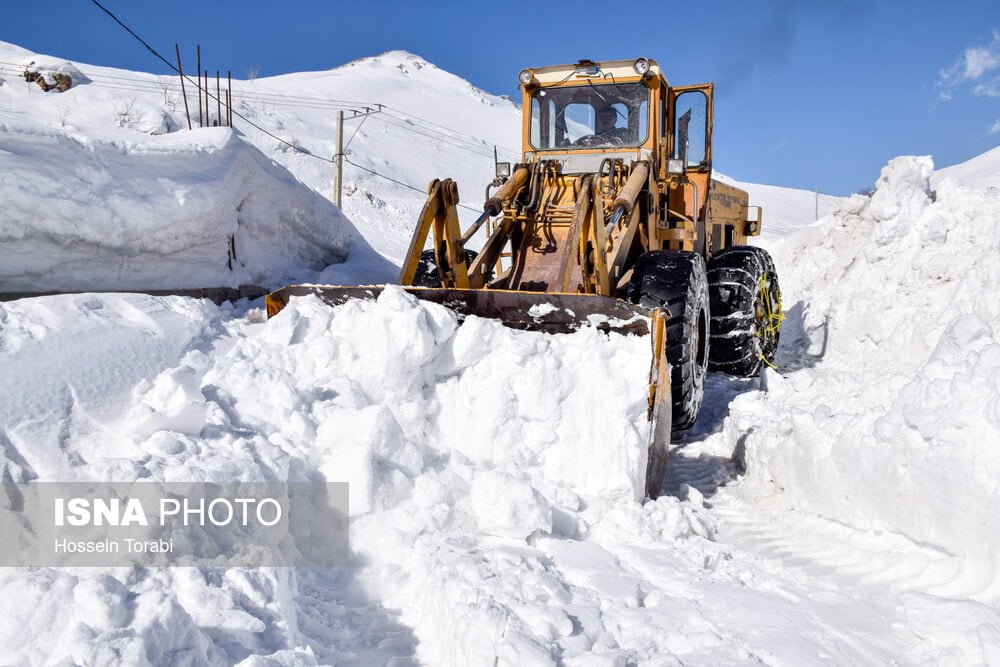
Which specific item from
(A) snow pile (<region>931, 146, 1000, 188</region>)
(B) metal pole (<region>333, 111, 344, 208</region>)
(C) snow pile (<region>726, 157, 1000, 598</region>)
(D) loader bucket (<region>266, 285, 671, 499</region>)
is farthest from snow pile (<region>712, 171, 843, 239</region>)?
(D) loader bucket (<region>266, 285, 671, 499</region>)

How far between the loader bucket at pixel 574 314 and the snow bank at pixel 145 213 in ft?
5.39

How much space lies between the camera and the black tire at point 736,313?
22.1 ft

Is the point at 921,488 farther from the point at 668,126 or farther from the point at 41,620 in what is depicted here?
the point at 668,126

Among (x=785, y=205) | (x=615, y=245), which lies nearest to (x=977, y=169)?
(x=785, y=205)

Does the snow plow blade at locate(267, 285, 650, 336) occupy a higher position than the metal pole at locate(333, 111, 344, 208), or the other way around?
the metal pole at locate(333, 111, 344, 208)

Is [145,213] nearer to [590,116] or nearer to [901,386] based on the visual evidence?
[590,116]

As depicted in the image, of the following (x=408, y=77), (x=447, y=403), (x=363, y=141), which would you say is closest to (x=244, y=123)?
(x=363, y=141)

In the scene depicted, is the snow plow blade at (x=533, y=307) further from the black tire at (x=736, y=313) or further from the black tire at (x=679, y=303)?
the black tire at (x=736, y=313)

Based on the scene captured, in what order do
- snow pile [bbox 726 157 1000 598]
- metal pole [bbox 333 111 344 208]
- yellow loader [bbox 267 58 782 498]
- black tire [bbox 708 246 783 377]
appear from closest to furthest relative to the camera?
1. snow pile [bbox 726 157 1000 598]
2. yellow loader [bbox 267 58 782 498]
3. black tire [bbox 708 246 783 377]
4. metal pole [bbox 333 111 344 208]

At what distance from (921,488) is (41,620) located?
362 cm

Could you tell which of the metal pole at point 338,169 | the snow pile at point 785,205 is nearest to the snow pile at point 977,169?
the snow pile at point 785,205

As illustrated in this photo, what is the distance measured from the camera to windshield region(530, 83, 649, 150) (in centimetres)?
650

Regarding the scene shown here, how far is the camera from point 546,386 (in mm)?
4359

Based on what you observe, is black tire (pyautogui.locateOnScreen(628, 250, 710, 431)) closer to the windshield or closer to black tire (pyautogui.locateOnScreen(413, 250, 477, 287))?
the windshield
